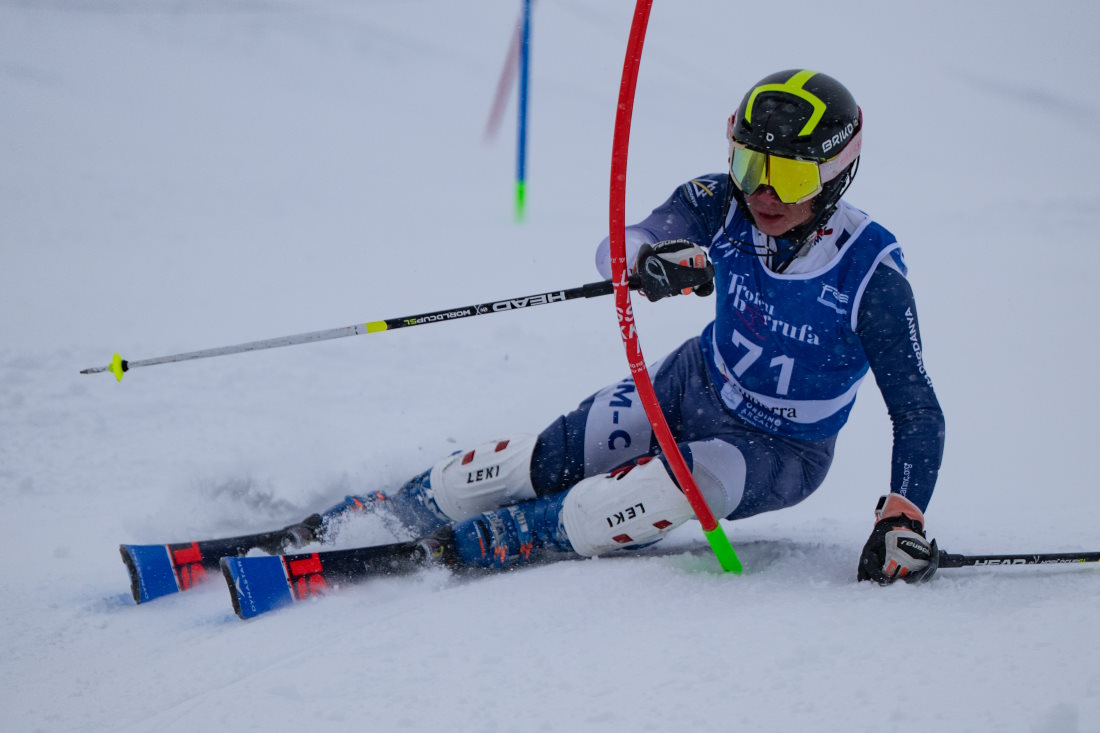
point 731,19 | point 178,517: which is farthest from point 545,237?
point 731,19

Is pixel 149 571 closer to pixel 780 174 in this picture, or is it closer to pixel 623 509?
pixel 623 509

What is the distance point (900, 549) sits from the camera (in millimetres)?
2369

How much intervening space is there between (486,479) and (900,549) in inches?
52.3

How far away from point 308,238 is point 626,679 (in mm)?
5512

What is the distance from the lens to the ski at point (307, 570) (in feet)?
8.41

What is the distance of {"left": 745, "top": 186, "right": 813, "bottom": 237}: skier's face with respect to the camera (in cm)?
256

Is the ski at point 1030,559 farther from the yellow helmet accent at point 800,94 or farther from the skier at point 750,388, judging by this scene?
the yellow helmet accent at point 800,94

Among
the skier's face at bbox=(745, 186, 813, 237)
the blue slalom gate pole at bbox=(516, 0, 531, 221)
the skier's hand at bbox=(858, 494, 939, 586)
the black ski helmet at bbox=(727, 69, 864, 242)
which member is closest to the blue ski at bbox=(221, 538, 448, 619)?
the skier's hand at bbox=(858, 494, 939, 586)

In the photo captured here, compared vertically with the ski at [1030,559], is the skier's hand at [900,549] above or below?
above

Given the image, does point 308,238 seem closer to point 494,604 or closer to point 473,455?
point 473,455

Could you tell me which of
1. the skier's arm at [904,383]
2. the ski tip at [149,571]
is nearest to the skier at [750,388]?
the skier's arm at [904,383]

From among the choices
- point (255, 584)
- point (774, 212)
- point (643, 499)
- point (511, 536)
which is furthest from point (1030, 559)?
point (255, 584)

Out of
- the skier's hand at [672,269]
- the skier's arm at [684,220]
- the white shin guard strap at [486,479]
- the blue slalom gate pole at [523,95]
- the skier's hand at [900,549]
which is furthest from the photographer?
the blue slalom gate pole at [523,95]

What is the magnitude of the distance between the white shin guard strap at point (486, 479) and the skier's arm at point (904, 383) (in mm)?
1169
